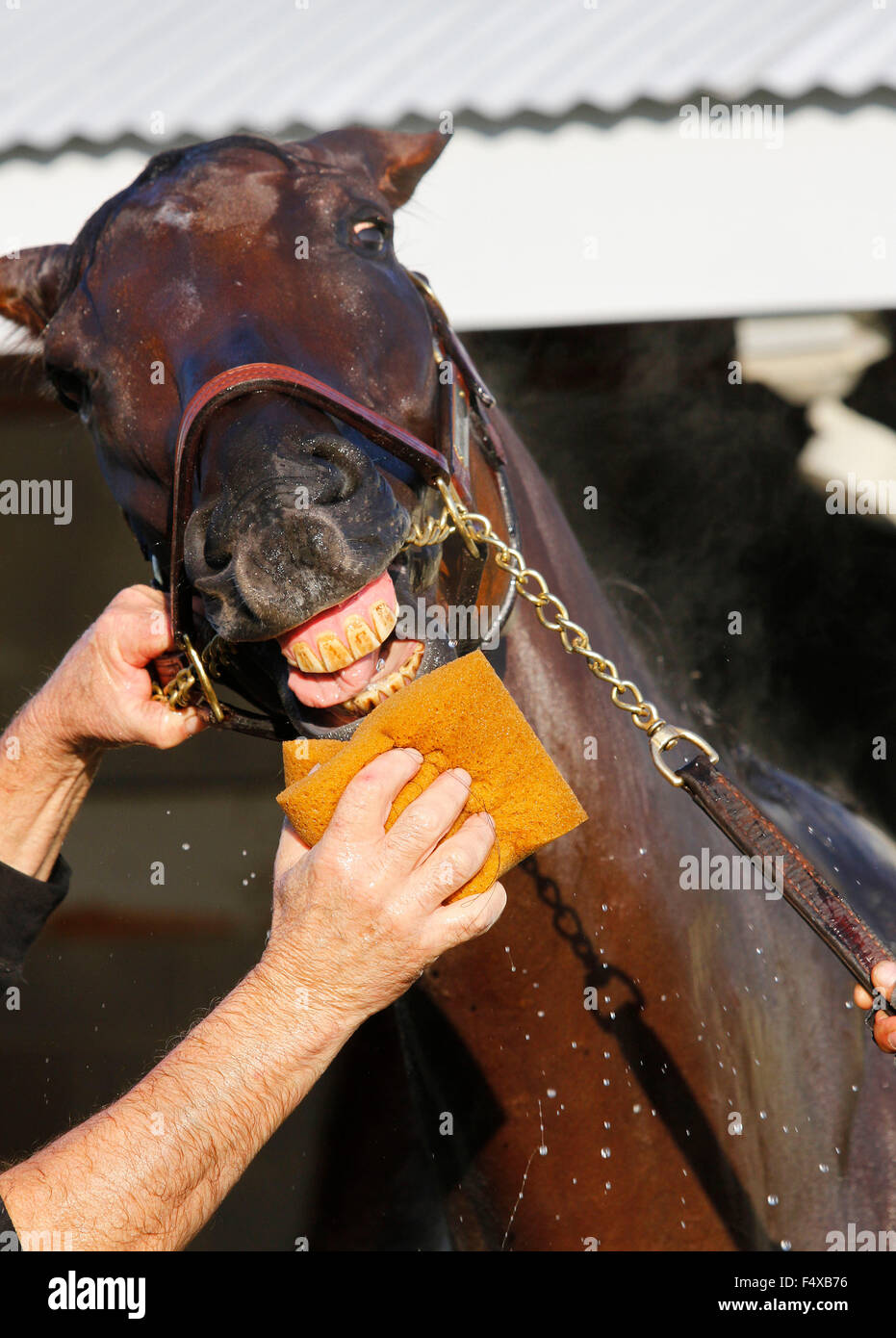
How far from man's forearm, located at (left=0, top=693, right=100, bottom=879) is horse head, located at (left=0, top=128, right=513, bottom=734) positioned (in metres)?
0.46

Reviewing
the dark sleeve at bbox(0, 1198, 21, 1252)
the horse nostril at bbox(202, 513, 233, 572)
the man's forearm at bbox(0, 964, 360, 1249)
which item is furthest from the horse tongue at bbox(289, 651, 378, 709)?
the dark sleeve at bbox(0, 1198, 21, 1252)

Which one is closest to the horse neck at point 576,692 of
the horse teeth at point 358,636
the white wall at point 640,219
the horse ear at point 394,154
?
the horse teeth at point 358,636

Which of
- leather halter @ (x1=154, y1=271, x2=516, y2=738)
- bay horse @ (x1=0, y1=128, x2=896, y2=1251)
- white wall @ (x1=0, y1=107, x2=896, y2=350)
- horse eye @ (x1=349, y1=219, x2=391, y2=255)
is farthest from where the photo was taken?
white wall @ (x1=0, y1=107, x2=896, y2=350)

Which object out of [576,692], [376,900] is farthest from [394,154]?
[376,900]

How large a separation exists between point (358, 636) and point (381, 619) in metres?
0.04

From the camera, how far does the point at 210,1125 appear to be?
3.98ft

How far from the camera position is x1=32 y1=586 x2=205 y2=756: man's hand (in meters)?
1.82

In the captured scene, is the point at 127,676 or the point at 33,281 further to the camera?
the point at 33,281

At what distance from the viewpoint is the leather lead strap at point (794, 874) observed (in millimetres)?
1334

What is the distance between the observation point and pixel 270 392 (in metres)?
1.49

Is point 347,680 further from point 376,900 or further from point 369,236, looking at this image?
point 369,236

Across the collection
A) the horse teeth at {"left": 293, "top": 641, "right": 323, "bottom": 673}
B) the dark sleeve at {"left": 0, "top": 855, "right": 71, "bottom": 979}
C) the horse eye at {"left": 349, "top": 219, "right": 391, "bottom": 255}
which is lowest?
the dark sleeve at {"left": 0, "top": 855, "right": 71, "bottom": 979}

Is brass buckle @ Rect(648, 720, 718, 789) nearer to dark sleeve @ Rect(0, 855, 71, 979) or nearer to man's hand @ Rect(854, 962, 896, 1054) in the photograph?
man's hand @ Rect(854, 962, 896, 1054)

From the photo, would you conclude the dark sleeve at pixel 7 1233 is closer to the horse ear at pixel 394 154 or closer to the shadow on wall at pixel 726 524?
the horse ear at pixel 394 154
